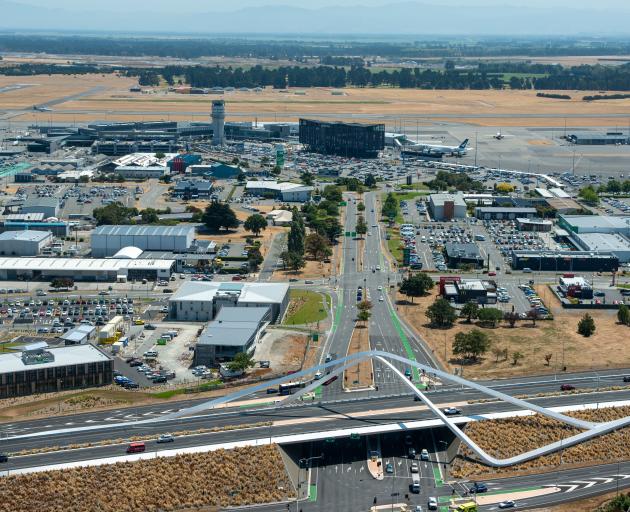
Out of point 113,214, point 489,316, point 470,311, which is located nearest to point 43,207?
point 113,214

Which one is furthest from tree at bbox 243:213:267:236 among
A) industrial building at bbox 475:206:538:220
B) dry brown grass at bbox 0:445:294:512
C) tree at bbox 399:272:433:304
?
dry brown grass at bbox 0:445:294:512

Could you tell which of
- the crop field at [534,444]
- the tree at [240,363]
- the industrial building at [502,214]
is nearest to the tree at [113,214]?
the industrial building at [502,214]

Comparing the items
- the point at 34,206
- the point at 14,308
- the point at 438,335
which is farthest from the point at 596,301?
the point at 34,206

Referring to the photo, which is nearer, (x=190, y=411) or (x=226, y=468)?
(x=226, y=468)

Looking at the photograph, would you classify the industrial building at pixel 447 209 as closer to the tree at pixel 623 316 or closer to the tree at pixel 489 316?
the tree at pixel 489 316

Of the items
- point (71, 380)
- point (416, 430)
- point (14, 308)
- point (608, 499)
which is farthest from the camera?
point (14, 308)

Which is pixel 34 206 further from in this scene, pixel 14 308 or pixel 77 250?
pixel 14 308
